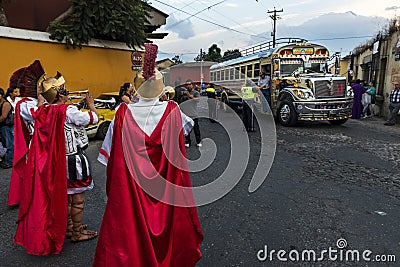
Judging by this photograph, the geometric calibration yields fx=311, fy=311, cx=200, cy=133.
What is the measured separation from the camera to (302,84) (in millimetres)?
10203

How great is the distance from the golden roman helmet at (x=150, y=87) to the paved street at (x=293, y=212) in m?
1.57

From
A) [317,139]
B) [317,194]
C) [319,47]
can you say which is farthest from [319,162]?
[319,47]

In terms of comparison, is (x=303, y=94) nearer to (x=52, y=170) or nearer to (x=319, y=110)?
(x=319, y=110)

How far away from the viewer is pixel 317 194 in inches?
173

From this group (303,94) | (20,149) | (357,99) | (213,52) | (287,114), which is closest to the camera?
(20,149)

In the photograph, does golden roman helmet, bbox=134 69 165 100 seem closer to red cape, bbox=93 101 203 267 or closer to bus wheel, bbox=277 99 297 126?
red cape, bbox=93 101 203 267

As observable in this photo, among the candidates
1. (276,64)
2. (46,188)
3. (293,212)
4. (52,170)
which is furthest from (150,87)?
(276,64)

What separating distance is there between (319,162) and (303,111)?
13.3 ft

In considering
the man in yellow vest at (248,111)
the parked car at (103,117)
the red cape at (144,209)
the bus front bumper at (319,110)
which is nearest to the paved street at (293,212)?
the red cape at (144,209)

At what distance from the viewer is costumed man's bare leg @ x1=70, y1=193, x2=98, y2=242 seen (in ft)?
10.1

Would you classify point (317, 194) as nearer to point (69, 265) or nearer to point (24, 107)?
point (69, 265)

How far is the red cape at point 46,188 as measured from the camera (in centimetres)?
286

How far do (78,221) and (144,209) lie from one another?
114 centimetres

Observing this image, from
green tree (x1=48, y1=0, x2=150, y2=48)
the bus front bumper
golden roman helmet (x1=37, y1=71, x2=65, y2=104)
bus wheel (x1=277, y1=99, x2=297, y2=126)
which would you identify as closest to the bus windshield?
bus wheel (x1=277, y1=99, x2=297, y2=126)
